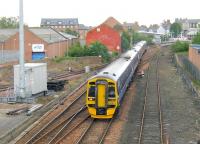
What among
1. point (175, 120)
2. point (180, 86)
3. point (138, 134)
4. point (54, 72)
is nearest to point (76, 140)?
point (138, 134)

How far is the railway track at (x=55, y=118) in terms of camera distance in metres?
18.3

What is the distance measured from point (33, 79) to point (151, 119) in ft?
31.2

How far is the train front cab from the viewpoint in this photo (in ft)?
69.7

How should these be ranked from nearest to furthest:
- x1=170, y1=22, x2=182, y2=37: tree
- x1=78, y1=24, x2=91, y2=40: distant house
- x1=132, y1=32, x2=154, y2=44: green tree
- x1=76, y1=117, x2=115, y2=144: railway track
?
x1=76, y1=117, x2=115, y2=144: railway track, x1=132, y1=32, x2=154, y2=44: green tree, x1=78, y1=24, x2=91, y2=40: distant house, x1=170, y1=22, x2=182, y2=37: tree

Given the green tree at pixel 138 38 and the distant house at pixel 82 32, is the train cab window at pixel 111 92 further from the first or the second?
the distant house at pixel 82 32

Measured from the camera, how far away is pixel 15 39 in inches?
2532

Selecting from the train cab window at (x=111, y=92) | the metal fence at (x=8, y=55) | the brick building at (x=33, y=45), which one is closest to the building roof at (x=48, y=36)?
the brick building at (x=33, y=45)

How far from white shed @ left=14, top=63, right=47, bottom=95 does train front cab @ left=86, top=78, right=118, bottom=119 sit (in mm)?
7436

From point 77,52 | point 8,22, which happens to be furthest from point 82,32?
point 77,52

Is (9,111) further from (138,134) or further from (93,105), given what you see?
(138,134)

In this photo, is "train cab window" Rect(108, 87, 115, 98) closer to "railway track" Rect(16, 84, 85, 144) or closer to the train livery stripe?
the train livery stripe

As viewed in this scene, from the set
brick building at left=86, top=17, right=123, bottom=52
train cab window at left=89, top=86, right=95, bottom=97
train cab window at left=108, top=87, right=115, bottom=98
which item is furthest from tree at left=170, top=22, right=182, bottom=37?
train cab window at left=89, top=86, right=95, bottom=97

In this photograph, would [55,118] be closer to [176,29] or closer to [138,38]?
[138,38]

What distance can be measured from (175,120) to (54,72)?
87.7 ft
